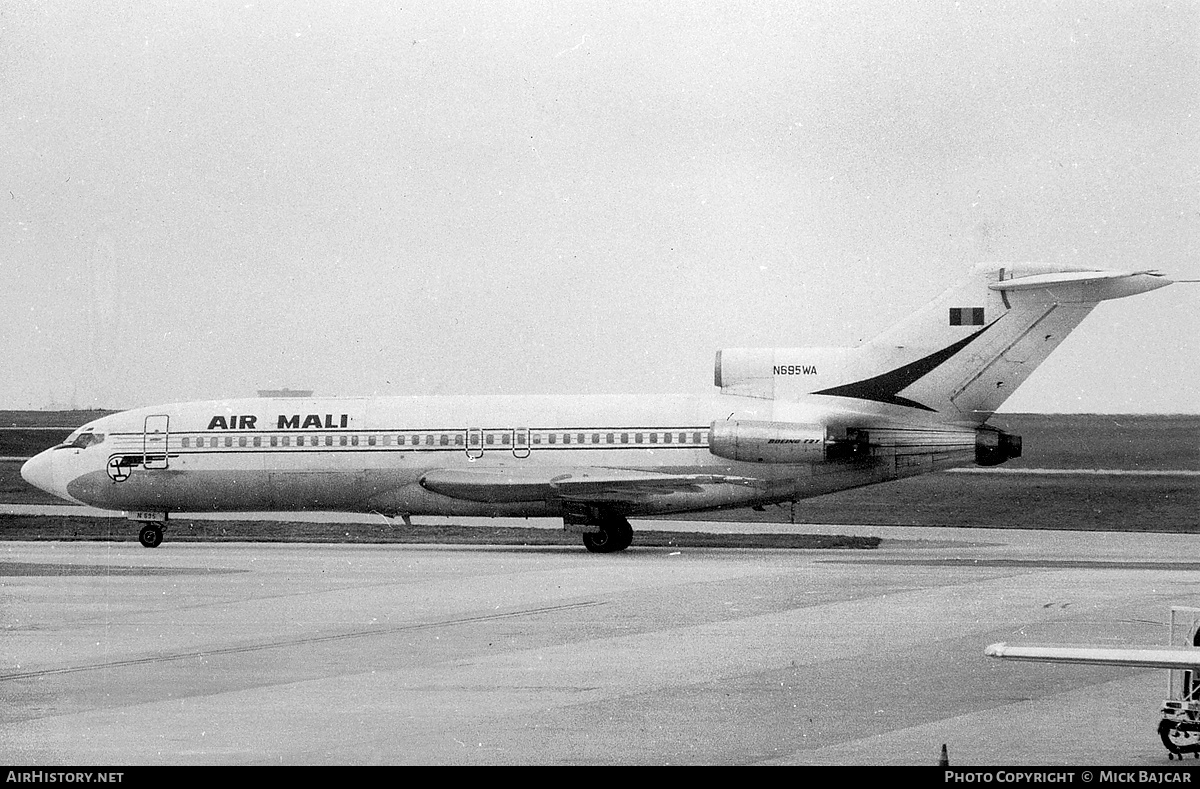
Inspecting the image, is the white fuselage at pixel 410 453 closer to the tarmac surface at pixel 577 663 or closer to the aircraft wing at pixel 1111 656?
the tarmac surface at pixel 577 663

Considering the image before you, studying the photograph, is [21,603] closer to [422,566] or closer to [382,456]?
[422,566]

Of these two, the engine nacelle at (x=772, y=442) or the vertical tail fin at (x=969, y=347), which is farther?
the engine nacelle at (x=772, y=442)

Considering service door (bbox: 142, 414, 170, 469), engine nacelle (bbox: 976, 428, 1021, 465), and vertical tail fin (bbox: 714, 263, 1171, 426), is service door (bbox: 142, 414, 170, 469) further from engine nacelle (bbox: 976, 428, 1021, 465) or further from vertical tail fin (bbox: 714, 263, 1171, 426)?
engine nacelle (bbox: 976, 428, 1021, 465)

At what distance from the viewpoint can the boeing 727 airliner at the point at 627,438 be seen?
89.9ft

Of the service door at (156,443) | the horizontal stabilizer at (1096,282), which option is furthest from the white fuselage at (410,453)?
the horizontal stabilizer at (1096,282)

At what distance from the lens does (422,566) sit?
968 inches

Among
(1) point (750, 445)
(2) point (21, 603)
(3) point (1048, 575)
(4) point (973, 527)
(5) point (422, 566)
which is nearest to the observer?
(2) point (21, 603)

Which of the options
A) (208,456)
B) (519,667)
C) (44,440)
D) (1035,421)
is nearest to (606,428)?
(208,456)

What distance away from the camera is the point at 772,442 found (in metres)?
27.6

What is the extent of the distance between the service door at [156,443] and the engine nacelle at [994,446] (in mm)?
16127

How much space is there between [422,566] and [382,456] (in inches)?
235

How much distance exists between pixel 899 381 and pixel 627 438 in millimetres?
5212

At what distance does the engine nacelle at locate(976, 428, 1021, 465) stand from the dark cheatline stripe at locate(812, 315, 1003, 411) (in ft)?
3.57

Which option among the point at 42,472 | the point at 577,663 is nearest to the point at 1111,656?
the point at 577,663
